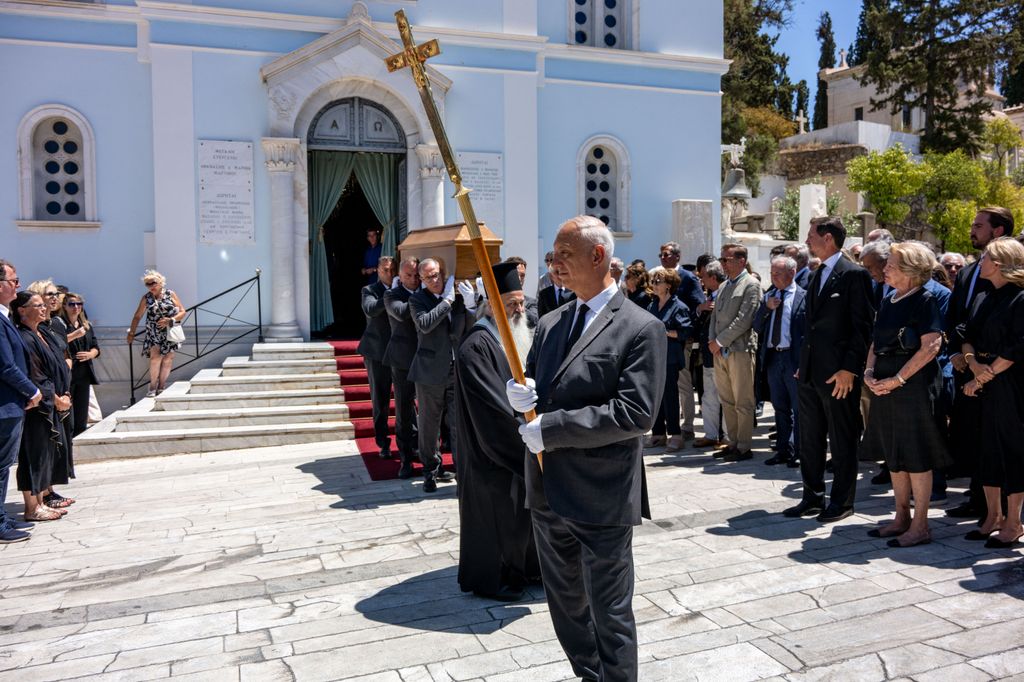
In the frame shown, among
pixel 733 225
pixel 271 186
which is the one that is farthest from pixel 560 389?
pixel 733 225

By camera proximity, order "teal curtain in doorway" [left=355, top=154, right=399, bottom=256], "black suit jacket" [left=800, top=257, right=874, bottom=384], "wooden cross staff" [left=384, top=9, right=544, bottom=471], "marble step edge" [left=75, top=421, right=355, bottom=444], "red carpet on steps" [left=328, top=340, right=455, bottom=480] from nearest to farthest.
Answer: "wooden cross staff" [left=384, top=9, right=544, bottom=471] → "black suit jacket" [left=800, top=257, right=874, bottom=384] → "red carpet on steps" [left=328, top=340, right=455, bottom=480] → "marble step edge" [left=75, top=421, right=355, bottom=444] → "teal curtain in doorway" [left=355, top=154, right=399, bottom=256]

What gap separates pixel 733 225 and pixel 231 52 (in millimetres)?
19609

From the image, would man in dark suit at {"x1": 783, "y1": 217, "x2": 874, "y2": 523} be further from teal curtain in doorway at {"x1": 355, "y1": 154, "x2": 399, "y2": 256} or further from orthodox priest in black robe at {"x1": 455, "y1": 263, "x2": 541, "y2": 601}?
teal curtain in doorway at {"x1": 355, "y1": 154, "x2": 399, "y2": 256}

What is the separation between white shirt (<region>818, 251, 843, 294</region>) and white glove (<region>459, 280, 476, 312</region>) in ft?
9.47

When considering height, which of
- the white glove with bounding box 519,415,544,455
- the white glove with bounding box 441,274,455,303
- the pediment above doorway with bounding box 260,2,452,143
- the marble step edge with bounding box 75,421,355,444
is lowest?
the marble step edge with bounding box 75,421,355,444

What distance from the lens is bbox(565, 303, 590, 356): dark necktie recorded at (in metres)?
3.16

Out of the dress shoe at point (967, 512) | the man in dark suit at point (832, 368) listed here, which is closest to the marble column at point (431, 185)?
the man in dark suit at point (832, 368)

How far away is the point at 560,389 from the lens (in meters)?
3.06

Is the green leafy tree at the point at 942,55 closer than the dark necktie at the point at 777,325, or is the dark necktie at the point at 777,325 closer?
the dark necktie at the point at 777,325

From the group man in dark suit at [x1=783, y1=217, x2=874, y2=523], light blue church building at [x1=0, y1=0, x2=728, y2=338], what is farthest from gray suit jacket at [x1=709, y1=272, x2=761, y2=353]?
light blue church building at [x1=0, y1=0, x2=728, y2=338]

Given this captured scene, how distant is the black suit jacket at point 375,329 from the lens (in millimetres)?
8328

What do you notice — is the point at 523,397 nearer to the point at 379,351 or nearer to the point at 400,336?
the point at 400,336

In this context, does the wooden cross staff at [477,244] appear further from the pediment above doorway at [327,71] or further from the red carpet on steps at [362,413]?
the pediment above doorway at [327,71]

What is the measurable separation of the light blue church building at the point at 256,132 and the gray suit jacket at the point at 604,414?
9.85 meters
